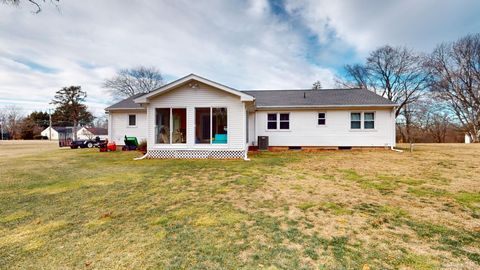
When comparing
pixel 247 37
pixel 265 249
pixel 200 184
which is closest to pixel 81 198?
pixel 200 184

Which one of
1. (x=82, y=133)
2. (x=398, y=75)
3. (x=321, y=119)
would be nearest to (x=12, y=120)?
(x=82, y=133)

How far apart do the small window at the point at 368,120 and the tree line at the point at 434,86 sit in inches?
644

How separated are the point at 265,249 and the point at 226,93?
8779 mm

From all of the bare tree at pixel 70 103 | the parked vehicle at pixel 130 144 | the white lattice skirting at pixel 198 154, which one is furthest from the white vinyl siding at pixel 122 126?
the bare tree at pixel 70 103

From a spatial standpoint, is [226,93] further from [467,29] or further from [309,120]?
[467,29]

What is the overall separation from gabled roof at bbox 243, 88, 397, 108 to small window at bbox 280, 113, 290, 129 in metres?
0.68

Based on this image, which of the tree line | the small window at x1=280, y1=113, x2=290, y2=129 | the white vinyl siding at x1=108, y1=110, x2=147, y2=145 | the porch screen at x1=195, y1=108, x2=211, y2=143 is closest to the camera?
the porch screen at x1=195, y1=108, x2=211, y2=143

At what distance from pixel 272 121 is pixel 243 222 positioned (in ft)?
37.3

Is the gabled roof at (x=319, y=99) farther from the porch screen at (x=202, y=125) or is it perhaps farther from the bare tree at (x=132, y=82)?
the bare tree at (x=132, y=82)

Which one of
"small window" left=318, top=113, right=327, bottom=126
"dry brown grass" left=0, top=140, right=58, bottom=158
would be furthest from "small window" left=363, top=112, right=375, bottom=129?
"dry brown grass" left=0, top=140, right=58, bottom=158

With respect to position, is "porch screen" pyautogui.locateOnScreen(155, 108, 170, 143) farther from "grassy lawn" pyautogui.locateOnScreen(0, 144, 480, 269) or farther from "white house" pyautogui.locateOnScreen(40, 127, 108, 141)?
"white house" pyautogui.locateOnScreen(40, 127, 108, 141)

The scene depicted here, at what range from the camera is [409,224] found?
11.6 ft

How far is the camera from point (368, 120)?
14.0 m

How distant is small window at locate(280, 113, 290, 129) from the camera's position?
47.7ft
